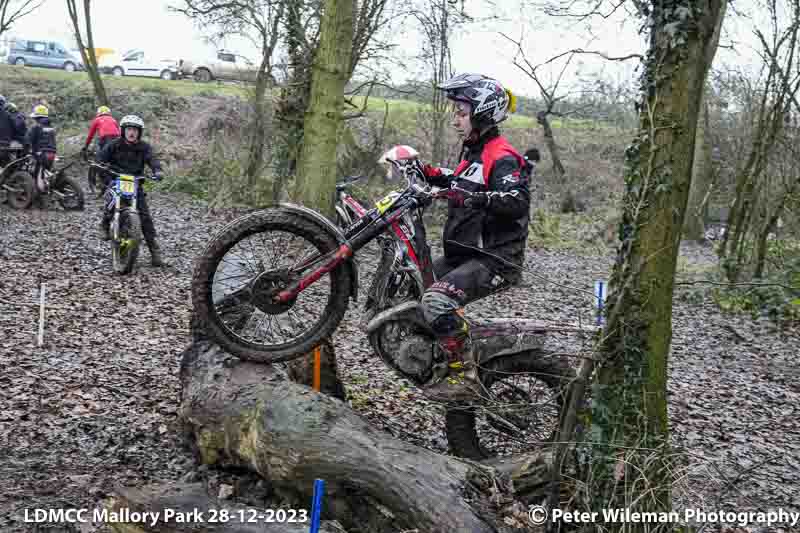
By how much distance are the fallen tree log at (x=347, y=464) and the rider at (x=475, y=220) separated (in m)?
0.75

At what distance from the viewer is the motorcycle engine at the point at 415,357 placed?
14.9 feet

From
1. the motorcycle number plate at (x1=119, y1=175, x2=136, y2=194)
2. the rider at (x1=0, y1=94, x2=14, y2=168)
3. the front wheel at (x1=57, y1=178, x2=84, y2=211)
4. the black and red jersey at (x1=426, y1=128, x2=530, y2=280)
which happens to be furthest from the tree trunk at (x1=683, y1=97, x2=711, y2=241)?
the black and red jersey at (x1=426, y1=128, x2=530, y2=280)

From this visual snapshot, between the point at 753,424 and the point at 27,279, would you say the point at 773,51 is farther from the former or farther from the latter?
the point at 27,279

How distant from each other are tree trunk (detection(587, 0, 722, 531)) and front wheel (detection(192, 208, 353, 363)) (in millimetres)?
1675

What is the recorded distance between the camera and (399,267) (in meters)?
4.59

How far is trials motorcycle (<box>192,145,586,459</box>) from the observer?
445 cm

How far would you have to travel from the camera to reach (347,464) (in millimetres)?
3615

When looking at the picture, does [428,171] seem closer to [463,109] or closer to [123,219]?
[463,109]

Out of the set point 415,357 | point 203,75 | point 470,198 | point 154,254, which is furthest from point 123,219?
point 203,75

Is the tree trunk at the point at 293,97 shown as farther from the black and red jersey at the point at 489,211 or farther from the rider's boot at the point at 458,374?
the rider's boot at the point at 458,374

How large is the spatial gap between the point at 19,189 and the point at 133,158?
573 centimetres

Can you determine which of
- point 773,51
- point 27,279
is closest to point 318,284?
point 27,279

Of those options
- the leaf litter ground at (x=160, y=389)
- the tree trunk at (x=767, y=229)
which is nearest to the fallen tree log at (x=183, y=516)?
the leaf litter ground at (x=160, y=389)

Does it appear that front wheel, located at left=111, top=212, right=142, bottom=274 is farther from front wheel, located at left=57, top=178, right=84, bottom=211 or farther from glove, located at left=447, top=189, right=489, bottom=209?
glove, located at left=447, top=189, right=489, bottom=209
